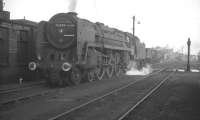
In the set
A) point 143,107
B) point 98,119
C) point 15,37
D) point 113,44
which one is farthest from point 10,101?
point 113,44

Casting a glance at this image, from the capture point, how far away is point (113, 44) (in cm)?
1703

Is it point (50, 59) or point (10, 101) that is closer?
point (10, 101)

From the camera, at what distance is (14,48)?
13.7m

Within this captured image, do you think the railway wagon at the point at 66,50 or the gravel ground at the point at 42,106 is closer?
the gravel ground at the point at 42,106

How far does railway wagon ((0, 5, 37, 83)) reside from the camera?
1300 cm

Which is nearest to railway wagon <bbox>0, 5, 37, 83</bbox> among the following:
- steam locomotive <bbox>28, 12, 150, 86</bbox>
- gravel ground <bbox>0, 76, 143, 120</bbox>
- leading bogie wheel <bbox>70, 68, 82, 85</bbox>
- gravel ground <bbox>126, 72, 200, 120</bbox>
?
steam locomotive <bbox>28, 12, 150, 86</bbox>

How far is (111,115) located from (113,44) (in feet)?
35.4

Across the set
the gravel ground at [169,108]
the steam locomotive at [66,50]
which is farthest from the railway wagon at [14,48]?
the gravel ground at [169,108]

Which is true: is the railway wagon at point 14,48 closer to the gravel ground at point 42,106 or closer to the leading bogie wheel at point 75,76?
the leading bogie wheel at point 75,76

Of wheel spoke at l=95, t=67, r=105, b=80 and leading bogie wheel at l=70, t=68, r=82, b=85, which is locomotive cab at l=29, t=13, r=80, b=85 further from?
wheel spoke at l=95, t=67, r=105, b=80

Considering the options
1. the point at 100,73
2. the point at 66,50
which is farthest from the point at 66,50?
the point at 100,73

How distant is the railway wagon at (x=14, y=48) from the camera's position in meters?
13.0

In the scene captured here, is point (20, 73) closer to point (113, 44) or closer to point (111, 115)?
point (113, 44)

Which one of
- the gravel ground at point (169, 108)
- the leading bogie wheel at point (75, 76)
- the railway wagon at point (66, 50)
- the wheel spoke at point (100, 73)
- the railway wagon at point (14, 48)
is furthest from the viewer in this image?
the wheel spoke at point (100, 73)
